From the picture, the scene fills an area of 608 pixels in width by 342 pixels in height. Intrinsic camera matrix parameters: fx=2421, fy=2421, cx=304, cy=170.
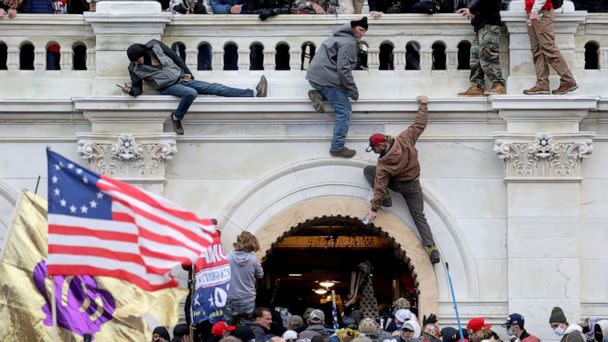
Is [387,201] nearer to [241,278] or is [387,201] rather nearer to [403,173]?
[403,173]

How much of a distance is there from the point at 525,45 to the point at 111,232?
9.28 meters

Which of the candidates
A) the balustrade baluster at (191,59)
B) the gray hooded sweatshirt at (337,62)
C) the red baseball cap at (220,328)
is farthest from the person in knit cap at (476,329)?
the balustrade baluster at (191,59)

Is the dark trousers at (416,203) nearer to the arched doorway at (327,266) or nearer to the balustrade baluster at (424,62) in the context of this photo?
the balustrade baluster at (424,62)

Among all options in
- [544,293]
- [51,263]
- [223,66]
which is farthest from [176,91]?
[51,263]

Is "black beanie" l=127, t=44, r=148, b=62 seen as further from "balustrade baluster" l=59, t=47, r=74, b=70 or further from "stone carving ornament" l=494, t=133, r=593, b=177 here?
"stone carving ornament" l=494, t=133, r=593, b=177

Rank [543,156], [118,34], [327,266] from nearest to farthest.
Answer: [543,156], [118,34], [327,266]

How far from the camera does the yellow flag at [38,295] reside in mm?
27156

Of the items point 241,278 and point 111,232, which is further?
point 241,278

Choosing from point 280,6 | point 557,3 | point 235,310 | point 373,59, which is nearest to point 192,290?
point 235,310

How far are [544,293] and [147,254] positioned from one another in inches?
340

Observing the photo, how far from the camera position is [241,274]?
1277 inches

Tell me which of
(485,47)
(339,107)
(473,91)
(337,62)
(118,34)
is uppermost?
(118,34)

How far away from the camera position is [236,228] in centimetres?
3312

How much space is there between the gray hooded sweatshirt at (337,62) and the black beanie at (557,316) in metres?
4.00
